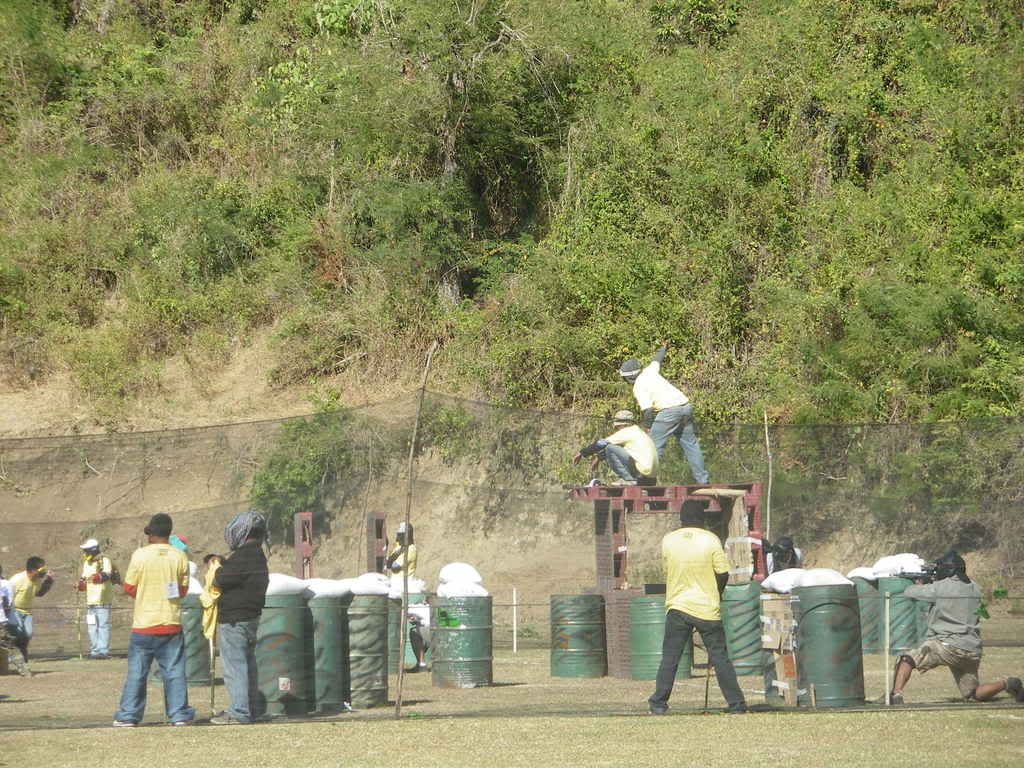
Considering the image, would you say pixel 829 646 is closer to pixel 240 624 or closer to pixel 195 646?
pixel 240 624

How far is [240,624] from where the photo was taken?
1032cm

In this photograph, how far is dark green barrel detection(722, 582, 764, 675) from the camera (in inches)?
523

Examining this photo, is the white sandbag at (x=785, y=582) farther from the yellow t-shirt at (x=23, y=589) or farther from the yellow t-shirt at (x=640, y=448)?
the yellow t-shirt at (x=23, y=589)

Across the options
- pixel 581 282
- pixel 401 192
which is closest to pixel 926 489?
pixel 581 282

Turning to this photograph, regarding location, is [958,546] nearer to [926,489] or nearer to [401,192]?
[926,489]

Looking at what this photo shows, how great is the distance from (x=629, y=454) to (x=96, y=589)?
6179 millimetres

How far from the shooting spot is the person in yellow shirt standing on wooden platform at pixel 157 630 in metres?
10.2

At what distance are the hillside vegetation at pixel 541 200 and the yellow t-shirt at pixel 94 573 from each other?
11.2 meters

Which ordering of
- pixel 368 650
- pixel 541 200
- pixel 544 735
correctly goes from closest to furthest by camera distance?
pixel 544 735, pixel 368 650, pixel 541 200

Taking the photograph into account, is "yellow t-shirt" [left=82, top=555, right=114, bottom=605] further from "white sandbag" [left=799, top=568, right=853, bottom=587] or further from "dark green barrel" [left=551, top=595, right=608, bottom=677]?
"white sandbag" [left=799, top=568, right=853, bottom=587]

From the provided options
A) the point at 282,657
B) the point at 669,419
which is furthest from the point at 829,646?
the point at 669,419

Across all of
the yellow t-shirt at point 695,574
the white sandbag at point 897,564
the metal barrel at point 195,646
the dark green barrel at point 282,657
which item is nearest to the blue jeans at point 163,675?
the dark green barrel at point 282,657

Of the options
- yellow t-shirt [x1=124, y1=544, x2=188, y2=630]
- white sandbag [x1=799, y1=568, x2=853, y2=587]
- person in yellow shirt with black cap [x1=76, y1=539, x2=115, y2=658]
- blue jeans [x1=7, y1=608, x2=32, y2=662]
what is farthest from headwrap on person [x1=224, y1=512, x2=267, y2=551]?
blue jeans [x1=7, y1=608, x2=32, y2=662]

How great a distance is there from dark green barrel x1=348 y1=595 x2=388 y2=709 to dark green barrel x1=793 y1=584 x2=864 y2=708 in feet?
11.1
